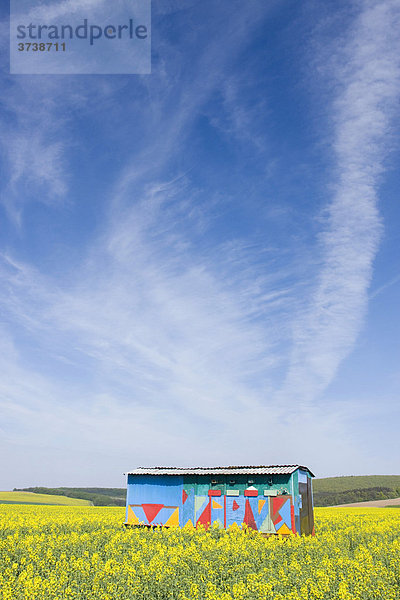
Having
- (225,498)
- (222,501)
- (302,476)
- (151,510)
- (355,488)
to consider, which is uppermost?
(302,476)

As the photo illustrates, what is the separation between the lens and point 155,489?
29703mm

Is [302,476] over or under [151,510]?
over

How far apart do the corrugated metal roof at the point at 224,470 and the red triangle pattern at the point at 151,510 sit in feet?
6.42

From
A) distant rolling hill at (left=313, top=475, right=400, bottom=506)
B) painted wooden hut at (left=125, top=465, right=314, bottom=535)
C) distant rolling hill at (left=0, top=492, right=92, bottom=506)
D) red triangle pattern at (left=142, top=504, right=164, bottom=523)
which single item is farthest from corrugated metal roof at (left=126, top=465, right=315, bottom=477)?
distant rolling hill at (left=313, top=475, right=400, bottom=506)

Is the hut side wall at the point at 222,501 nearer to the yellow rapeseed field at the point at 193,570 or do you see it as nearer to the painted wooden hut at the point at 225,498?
the painted wooden hut at the point at 225,498

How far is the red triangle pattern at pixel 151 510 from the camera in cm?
2914

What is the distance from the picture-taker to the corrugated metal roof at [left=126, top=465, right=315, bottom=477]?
27.4 metres

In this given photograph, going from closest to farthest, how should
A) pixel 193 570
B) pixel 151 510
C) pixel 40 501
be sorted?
1. pixel 193 570
2. pixel 151 510
3. pixel 40 501

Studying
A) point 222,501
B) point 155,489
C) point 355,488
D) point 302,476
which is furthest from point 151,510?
point 355,488

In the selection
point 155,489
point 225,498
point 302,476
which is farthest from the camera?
point 155,489

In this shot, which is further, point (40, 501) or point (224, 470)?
point (40, 501)

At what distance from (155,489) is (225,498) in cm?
463

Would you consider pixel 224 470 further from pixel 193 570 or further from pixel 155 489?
→ pixel 193 570

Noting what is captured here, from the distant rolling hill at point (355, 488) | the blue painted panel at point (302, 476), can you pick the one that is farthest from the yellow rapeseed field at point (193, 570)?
the distant rolling hill at point (355, 488)
